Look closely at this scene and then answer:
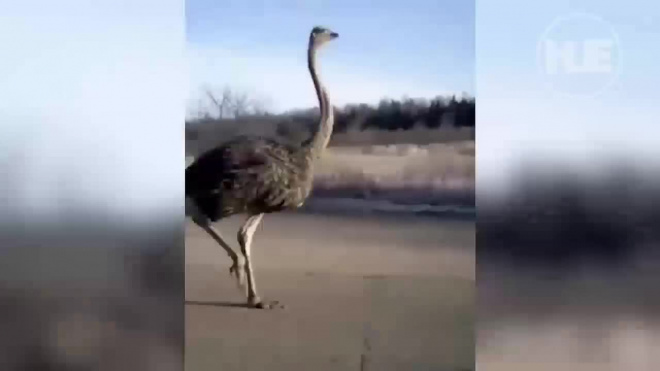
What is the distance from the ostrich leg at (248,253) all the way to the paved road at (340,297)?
20 mm

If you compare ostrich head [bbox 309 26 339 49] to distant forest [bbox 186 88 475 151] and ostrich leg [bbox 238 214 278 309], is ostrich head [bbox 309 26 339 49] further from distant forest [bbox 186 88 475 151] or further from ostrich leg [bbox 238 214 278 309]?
ostrich leg [bbox 238 214 278 309]

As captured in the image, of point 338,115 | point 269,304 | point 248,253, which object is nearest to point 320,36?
point 338,115

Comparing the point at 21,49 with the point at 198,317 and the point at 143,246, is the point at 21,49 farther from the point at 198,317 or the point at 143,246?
the point at 198,317

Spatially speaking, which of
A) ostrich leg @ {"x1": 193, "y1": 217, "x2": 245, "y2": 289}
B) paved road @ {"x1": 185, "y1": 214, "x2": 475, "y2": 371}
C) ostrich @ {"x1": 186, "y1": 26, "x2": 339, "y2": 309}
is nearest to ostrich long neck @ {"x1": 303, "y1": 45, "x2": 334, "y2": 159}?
ostrich @ {"x1": 186, "y1": 26, "x2": 339, "y2": 309}

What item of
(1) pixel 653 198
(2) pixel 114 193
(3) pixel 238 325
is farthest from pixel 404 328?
(2) pixel 114 193

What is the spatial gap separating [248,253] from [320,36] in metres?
0.62

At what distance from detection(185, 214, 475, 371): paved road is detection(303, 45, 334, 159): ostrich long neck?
19 cm

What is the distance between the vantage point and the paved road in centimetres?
187

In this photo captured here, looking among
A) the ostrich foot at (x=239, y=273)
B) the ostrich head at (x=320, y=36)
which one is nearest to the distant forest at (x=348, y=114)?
the ostrich head at (x=320, y=36)

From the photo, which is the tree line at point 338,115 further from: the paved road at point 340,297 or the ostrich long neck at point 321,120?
the paved road at point 340,297

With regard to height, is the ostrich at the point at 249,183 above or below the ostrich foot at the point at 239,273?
above

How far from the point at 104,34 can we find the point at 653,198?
1.52 metres

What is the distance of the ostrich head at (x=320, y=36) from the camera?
6.19 feet

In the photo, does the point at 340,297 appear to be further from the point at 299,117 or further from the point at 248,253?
the point at 299,117
